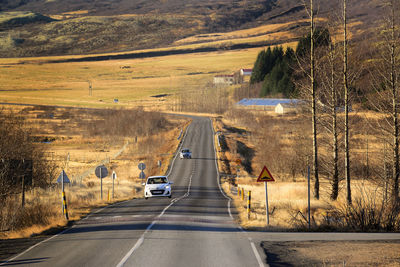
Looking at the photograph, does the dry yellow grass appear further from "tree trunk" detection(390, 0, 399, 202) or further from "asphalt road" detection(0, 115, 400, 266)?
"tree trunk" detection(390, 0, 399, 202)

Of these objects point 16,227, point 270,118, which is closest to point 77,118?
point 270,118

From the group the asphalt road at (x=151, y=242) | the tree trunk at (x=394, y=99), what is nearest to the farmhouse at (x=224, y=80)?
the tree trunk at (x=394, y=99)

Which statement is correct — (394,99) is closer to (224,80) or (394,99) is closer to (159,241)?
(159,241)

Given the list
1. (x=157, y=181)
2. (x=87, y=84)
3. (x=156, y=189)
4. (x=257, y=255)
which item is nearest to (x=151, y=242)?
(x=257, y=255)

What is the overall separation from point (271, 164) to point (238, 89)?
355ft

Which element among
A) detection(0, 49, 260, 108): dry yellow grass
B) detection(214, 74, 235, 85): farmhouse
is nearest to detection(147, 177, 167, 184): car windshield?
detection(0, 49, 260, 108): dry yellow grass

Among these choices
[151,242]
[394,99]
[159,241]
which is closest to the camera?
[151,242]

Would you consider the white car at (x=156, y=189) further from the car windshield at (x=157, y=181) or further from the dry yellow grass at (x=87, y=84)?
the dry yellow grass at (x=87, y=84)

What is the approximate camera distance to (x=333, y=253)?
1221cm

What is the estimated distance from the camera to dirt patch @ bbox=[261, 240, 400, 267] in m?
11.0

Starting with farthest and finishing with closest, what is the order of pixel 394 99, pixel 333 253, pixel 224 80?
pixel 224 80
pixel 394 99
pixel 333 253

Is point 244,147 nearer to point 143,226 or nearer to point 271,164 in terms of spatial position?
point 271,164

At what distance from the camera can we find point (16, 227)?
1888 centimetres

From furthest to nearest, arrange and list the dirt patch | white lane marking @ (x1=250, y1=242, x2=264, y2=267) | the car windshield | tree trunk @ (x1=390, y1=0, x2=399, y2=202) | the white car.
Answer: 1. the car windshield
2. the white car
3. tree trunk @ (x1=390, y1=0, x2=399, y2=202)
4. the dirt patch
5. white lane marking @ (x1=250, y1=242, x2=264, y2=267)
